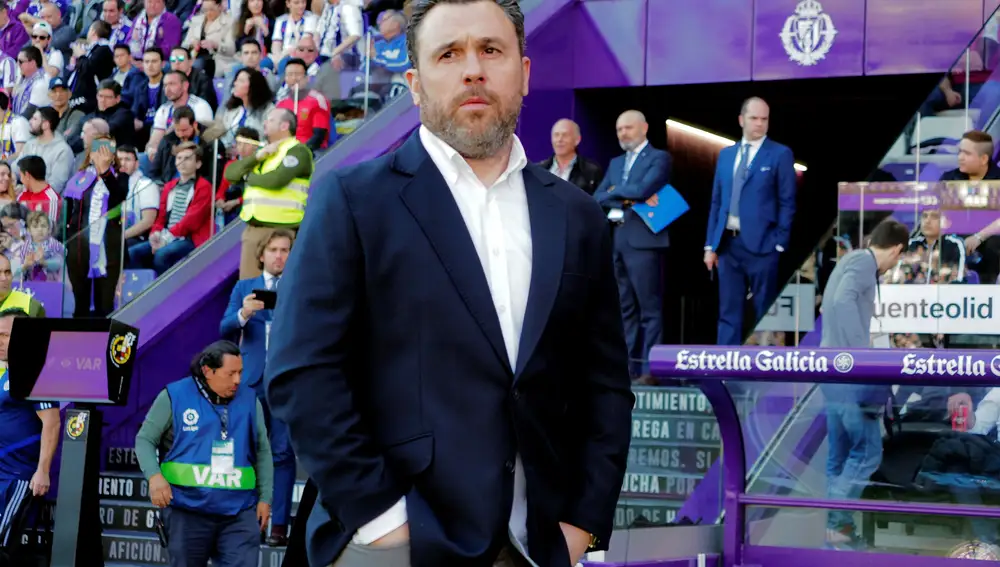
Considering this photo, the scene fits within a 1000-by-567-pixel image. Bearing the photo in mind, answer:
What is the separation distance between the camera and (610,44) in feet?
50.7

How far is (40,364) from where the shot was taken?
26.1ft

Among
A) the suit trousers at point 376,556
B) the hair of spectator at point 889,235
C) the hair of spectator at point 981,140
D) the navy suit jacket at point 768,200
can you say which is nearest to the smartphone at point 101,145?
the navy suit jacket at point 768,200

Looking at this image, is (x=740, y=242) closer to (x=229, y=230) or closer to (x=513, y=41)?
(x=229, y=230)

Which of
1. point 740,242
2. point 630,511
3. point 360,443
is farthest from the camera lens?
point 740,242

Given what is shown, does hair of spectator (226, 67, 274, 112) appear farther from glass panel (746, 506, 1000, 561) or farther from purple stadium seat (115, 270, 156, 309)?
glass panel (746, 506, 1000, 561)

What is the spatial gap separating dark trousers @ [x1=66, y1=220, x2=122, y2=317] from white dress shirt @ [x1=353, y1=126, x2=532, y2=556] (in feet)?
32.4

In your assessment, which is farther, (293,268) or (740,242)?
(740,242)

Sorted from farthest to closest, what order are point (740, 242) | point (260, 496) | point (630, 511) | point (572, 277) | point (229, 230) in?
point (229, 230)
point (740, 242)
point (260, 496)
point (630, 511)
point (572, 277)

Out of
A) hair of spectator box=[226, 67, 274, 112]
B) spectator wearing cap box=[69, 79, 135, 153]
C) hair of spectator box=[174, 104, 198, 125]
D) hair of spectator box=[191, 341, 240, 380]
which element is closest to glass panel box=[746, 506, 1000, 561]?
hair of spectator box=[191, 341, 240, 380]

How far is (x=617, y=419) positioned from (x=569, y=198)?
0.44 meters

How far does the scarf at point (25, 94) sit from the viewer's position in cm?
1841

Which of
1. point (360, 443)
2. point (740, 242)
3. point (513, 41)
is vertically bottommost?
point (360, 443)

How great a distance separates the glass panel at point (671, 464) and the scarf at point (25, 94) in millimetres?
11117

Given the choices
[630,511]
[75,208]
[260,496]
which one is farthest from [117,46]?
[630,511]
